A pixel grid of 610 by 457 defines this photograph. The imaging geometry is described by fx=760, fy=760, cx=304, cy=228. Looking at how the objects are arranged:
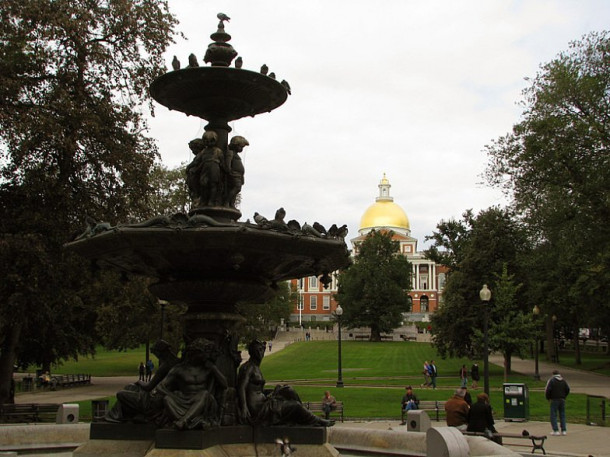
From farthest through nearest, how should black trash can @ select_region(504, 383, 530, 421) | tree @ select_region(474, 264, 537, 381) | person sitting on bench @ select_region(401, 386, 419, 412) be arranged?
tree @ select_region(474, 264, 537, 381), black trash can @ select_region(504, 383, 530, 421), person sitting on bench @ select_region(401, 386, 419, 412)

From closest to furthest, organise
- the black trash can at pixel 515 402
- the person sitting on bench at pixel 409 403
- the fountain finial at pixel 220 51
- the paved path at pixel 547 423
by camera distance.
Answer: the fountain finial at pixel 220 51, the paved path at pixel 547 423, the person sitting on bench at pixel 409 403, the black trash can at pixel 515 402

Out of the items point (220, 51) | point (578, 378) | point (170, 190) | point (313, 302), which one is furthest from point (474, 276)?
point (313, 302)

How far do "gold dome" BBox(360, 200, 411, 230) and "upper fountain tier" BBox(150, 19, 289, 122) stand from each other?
121782 mm

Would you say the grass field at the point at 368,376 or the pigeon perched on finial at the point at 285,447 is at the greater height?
the pigeon perched on finial at the point at 285,447

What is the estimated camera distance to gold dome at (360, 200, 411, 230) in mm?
132750

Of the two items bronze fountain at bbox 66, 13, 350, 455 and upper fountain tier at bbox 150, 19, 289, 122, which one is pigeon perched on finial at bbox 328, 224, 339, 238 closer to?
bronze fountain at bbox 66, 13, 350, 455

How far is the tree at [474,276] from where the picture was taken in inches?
1745

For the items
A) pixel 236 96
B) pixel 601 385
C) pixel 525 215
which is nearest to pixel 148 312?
pixel 525 215

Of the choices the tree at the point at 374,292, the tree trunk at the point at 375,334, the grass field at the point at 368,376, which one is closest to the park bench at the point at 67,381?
the grass field at the point at 368,376

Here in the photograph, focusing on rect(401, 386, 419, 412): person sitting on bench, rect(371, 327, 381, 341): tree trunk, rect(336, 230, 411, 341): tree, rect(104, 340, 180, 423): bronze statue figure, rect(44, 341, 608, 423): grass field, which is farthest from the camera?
rect(371, 327, 381, 341): tree trunk

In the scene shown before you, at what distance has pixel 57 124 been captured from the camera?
64.5 ft

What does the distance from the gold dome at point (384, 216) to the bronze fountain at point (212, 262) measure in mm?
122125

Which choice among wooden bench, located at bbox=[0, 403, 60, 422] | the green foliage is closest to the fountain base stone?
wooden bench, located at bbox=[0, 403, 60, 422]

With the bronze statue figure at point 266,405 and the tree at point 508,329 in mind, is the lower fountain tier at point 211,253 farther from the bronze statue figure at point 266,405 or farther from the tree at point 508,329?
the tree at point 508,329
